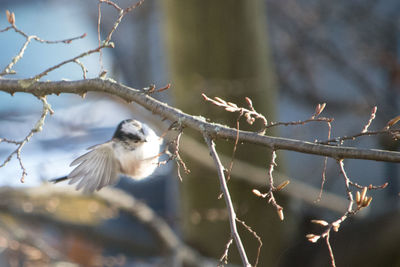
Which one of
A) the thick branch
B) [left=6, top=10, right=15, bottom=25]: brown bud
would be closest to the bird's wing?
the thick branch

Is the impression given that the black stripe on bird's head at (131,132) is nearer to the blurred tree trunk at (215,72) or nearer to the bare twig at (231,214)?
the bare twig at (231,214)

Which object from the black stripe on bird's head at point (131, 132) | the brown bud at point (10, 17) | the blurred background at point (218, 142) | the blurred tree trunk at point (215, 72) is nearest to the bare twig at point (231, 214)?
the black stripe on bird's head at point (131, 132)

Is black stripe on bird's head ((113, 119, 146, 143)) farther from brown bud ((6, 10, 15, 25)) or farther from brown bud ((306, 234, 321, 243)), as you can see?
brown bud ((306, 234, 321, 243))

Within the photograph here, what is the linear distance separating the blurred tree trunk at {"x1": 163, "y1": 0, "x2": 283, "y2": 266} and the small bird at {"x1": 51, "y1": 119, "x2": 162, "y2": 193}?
1.37 m

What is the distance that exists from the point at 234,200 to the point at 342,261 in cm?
66

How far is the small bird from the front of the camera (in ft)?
2.85

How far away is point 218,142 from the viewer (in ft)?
7.49

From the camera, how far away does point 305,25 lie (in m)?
3.39

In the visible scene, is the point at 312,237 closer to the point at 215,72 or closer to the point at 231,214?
the point at 231,214

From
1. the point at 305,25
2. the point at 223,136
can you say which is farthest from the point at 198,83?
the point at 223,136

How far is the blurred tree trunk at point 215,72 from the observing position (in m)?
2.29

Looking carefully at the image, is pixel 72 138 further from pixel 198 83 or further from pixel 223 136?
pixel 223 136

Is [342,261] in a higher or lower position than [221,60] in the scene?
lower

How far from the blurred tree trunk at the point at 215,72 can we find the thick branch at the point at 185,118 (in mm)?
1468
